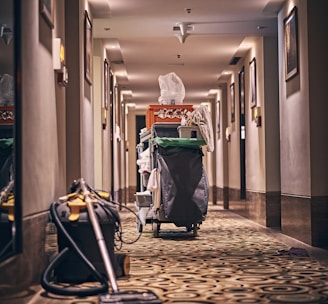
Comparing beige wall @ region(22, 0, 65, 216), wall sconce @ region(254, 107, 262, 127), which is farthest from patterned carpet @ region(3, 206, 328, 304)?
wall sconce @ region(254, 107, 262, 127)

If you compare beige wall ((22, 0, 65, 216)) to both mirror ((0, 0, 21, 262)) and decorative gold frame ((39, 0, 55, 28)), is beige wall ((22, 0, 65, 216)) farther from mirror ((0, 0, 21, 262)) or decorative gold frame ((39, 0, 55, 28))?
mirror ((0, 0, 21, 262))

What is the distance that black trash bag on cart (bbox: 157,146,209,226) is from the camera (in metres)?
7.35

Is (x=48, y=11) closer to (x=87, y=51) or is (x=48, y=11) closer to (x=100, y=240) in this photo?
(x=100, y=240)

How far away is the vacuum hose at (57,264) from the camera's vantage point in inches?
148

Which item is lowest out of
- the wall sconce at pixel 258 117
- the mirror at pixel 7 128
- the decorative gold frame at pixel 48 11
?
the mirror at pixel 7 128

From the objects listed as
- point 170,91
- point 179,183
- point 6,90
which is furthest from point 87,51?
point 6,90

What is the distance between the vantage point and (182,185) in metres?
7.40

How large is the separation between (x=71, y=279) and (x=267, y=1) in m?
4.92

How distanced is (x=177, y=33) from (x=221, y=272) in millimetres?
5372

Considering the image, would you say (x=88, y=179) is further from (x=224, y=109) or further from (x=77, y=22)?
(x=224, y=109)

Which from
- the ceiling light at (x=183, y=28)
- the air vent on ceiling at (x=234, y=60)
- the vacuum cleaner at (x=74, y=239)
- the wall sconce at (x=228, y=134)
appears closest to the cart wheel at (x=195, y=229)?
the ceiling light at (x=183, y=28)

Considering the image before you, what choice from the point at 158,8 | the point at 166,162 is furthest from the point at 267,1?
the point at 166,162

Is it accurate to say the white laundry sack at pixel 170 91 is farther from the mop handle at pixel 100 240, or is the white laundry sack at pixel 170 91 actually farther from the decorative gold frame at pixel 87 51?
the mop handle at pixel 100 240

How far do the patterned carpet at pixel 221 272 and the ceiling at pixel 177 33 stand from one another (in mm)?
2994
